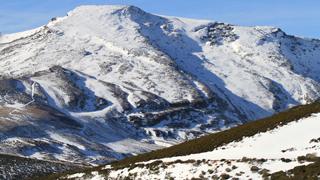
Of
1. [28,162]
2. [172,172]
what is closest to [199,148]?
[172,172]

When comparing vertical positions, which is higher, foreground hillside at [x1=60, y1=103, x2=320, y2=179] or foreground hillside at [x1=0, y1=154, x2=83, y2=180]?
foreground hillside at [x1=60, y1=103, x2=320, y2=179]

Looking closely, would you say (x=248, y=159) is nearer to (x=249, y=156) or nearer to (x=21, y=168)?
(x=249, y=156)

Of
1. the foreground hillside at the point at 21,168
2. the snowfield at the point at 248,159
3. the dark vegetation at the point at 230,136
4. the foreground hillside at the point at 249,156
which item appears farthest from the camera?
the foreground hillside at the point at 21,168

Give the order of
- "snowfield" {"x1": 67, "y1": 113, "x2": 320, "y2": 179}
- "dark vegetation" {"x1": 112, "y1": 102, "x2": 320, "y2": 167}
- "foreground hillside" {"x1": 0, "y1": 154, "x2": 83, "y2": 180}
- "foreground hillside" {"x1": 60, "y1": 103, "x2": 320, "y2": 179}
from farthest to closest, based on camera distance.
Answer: "foreground hillside" {"x1": 0, "y1": 154, "x2": 83, "y2": 180}
"dark vegetation" {"x1": 112, "y1": 102, "x2": 320, "y2": 167}
"snowfield" {"x1": 67, "y1": 113, "x2": 320, "y2": 179}
"foreground hillside" {"x1": 60, "y1": 103, "x2": 320, "y2": 179}

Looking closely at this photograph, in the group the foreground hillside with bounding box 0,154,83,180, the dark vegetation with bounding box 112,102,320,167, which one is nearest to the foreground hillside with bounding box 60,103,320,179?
the dark vegetation with bounding box 112,102,320,167

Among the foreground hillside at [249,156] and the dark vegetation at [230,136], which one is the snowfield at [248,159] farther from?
the dark vegetation at [230,136]

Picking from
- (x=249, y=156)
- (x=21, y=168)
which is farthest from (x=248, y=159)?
(x=21, y=168)

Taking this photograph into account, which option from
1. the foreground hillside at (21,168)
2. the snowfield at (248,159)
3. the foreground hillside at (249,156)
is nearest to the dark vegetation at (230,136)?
the foreground hillside at (249,156)

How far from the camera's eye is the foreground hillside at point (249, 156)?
3645 centimetres

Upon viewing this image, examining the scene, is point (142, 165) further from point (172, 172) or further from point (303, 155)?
point (303, 155)

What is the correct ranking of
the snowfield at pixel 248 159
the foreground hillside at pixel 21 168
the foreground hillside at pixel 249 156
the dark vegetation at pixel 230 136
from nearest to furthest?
the foreground hillside at pixel 249 156 < the snowfield at pixel 248 159 < the dark vegetation at pixel 230 136 < the foreground hillside at pixel 21 168

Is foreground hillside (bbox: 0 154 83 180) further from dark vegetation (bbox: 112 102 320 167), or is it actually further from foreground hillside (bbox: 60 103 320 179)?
foreground hillside (bbox: 60 103 320 179)

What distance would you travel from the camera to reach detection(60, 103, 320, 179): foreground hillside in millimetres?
36453

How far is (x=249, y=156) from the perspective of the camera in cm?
4178
